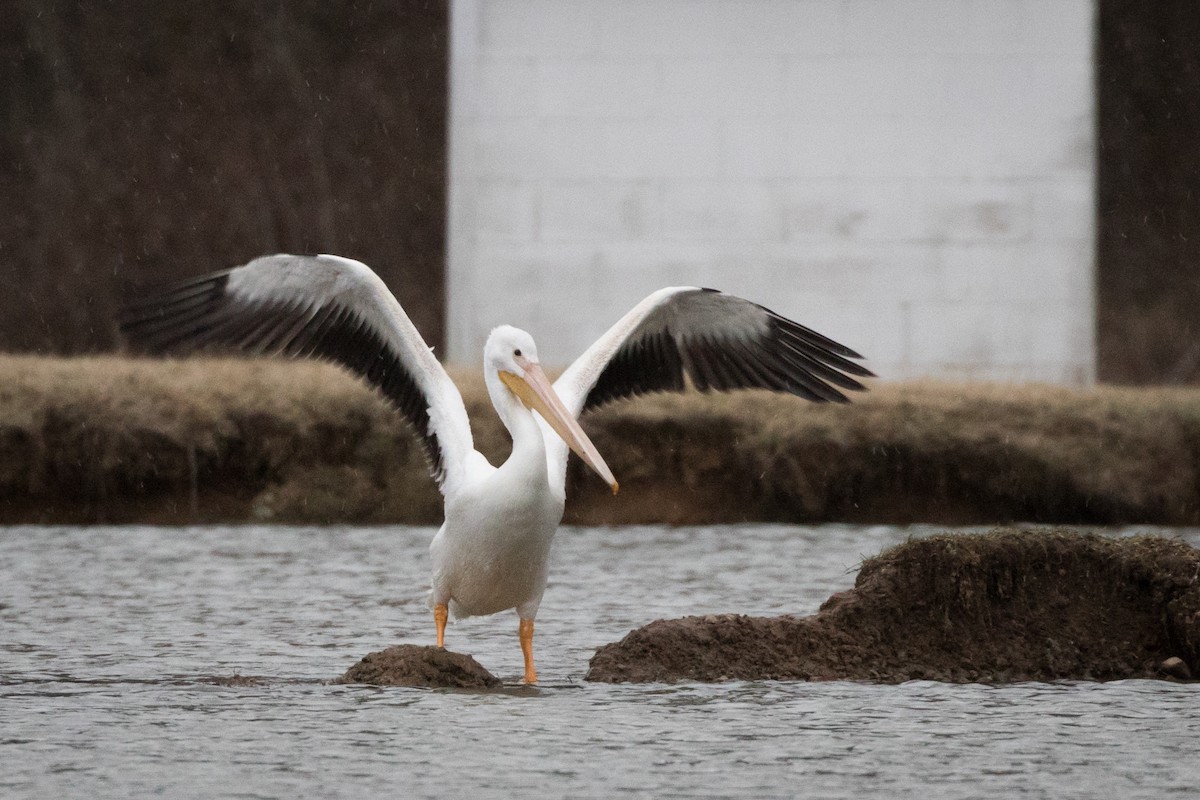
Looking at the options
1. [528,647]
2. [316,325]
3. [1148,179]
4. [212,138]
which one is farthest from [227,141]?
[528,647]

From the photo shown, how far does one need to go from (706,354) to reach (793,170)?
5748mm

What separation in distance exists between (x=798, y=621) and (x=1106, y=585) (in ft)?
3.56

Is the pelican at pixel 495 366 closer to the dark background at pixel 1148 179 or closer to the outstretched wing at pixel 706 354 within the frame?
the outstretched wing at pixel 706 354

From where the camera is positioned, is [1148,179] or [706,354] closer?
[706,354]

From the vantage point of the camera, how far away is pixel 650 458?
1161 cm

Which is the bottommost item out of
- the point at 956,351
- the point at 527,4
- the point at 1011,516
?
the point at 1011,516

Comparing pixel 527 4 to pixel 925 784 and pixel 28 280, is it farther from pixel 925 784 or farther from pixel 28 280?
pixel 925 784

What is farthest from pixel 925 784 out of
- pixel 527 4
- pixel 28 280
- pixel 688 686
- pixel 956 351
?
pixel 28 280

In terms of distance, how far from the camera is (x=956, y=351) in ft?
44.2

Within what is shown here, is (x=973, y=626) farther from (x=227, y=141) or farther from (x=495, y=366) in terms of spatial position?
(x=227, y=141)

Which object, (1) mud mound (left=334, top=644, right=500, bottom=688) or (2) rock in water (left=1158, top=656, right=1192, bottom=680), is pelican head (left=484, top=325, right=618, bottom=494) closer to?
(1) mud mound (left=334, top=644, right=500, bottom=688)

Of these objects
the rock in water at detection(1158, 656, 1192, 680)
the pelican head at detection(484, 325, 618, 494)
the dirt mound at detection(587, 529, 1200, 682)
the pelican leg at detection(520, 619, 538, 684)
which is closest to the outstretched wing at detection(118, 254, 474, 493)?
the pelican head at detection(484, 325, 618, 494)

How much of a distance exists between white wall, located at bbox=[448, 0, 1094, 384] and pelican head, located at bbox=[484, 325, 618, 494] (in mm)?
6024

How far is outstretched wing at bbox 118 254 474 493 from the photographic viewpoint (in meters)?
7.59
